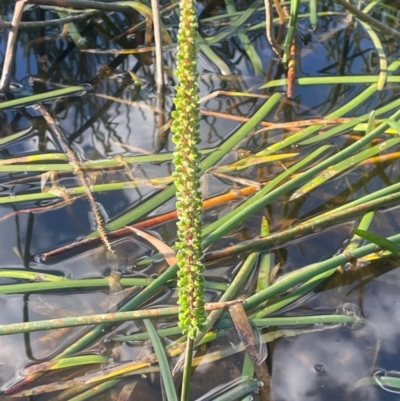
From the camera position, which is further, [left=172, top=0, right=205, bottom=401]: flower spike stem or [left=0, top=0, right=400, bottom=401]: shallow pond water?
[left=0, top=0, right=400, bottom=401]: shallow pond water

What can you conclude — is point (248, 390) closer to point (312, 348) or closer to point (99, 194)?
point (312, 348)

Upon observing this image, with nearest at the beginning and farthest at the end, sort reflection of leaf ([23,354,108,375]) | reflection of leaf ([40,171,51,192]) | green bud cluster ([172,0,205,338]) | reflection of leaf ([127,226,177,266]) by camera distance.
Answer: green bud cluster ([172,0,205,338])
reflection of leaf ([23,354,108,375])
reflection of leaf ([127,226,177,266])
reflection of leaf ([40,171,51,192])

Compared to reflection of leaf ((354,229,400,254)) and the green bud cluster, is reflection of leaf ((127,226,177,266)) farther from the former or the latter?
the green bud cluster

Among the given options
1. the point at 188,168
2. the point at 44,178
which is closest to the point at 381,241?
the point at 188,168

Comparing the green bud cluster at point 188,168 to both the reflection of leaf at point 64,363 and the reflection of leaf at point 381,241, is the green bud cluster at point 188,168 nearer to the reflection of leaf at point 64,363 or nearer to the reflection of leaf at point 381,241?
the reflection of leaf at point 64,363

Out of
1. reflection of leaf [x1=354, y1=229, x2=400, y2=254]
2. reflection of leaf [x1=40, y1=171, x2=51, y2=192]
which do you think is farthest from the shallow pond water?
reflection of leaf [x1=354, y1=229, x2=400, y2=254]

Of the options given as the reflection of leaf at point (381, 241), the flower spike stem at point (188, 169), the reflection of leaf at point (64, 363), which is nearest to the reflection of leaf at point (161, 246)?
the reflection of leaf at point (64, 363)

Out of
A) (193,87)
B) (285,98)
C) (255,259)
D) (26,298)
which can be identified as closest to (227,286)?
(255,259)

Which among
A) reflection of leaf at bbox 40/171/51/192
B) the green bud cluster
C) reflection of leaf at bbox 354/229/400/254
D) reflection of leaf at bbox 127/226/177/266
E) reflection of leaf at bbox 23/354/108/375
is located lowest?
reflection of leaf at bbox 23/354/108/375
